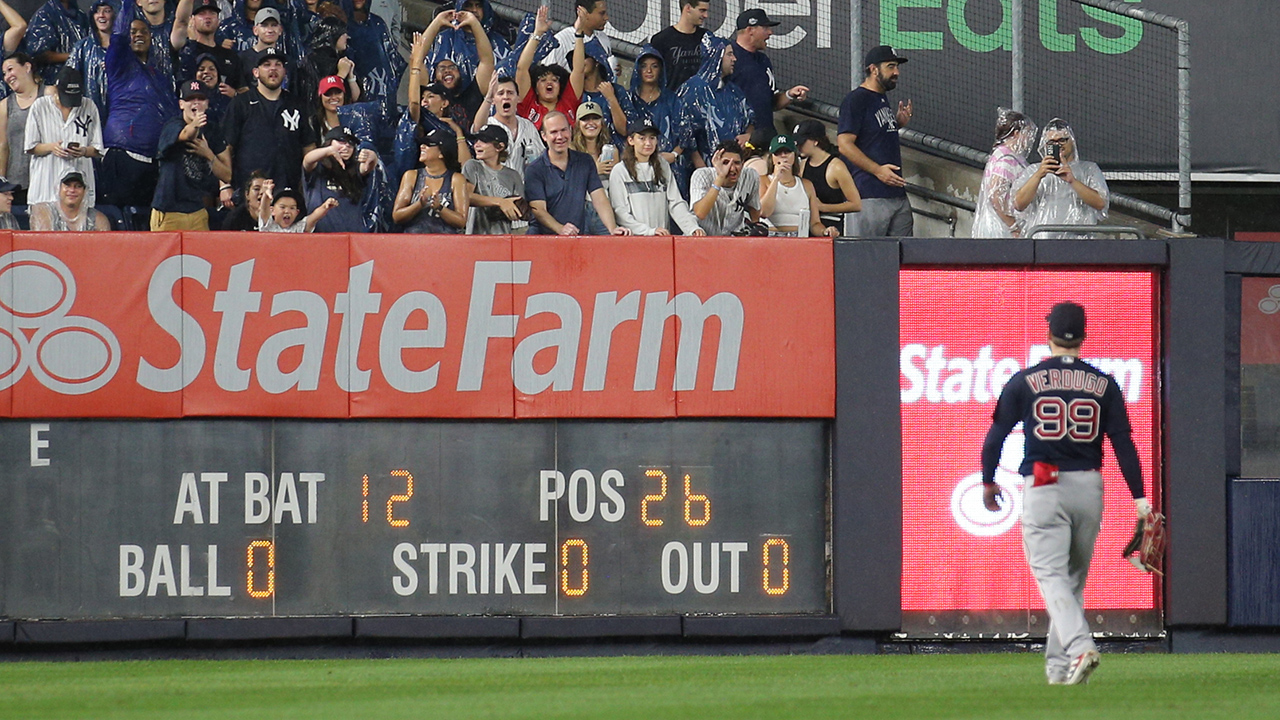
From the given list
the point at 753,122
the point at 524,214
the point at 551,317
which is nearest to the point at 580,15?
the point at 753,122

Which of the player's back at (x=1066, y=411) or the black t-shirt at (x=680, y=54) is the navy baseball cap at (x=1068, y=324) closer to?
the player's back at (x=1066, y=411)

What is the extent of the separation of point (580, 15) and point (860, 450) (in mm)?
4769

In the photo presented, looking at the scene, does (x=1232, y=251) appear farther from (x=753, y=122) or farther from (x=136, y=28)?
(x=136, y=28)

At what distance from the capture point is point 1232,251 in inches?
455

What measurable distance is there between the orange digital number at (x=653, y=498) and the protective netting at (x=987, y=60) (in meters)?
5.91

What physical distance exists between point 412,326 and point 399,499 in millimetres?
1147

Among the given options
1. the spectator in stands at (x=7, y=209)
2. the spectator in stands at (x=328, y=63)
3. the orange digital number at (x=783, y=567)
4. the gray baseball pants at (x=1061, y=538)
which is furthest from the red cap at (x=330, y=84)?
the gray baseball pants at (x=1061, y=538)

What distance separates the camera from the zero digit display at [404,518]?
35.7 feet

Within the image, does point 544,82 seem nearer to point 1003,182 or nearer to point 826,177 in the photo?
point 826,177

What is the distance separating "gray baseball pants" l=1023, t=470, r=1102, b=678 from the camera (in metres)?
8.50

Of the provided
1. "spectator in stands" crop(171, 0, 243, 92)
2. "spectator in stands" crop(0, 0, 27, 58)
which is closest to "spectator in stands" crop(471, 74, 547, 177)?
"spectator in stands" crop(171, 0, 243, 92)

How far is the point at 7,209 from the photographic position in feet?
39.3

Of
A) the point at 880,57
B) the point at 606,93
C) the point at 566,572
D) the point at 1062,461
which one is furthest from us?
the point at 606,93

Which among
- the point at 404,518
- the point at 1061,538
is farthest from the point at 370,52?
the point at 1061,538
